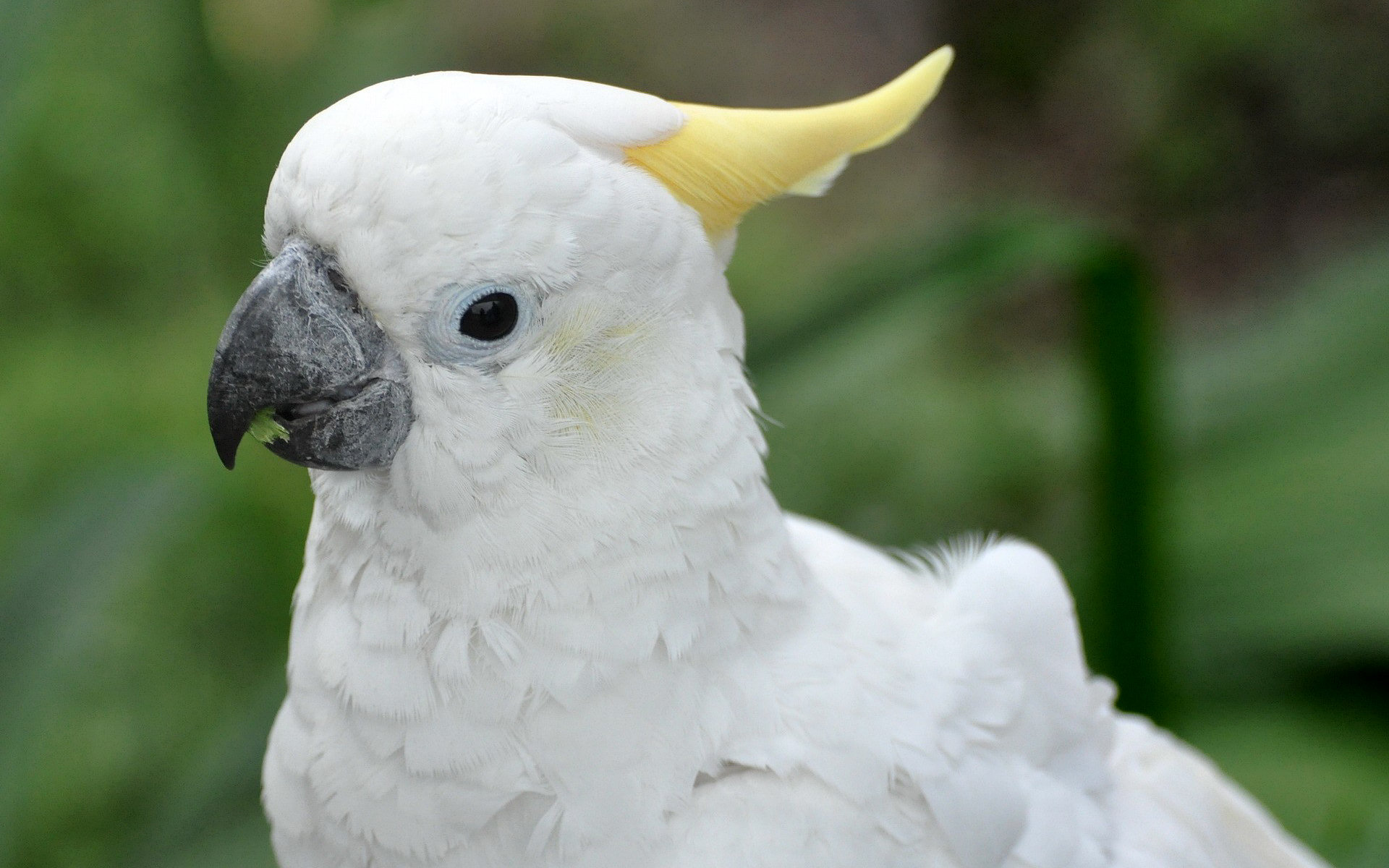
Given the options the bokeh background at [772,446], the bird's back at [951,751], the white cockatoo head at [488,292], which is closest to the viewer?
the white cockatoo head at [488,292]

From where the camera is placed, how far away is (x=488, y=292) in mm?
783

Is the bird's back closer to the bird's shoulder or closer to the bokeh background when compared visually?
the bird's shoulder

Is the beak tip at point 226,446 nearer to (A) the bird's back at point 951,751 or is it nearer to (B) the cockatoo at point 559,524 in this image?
(B) the cockatoo at point 559,524

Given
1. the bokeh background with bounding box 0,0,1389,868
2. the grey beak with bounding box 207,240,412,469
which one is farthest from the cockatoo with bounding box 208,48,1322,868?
the bokeh background with bounding box 0,0,1389,868

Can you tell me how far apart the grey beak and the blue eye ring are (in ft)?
0.13

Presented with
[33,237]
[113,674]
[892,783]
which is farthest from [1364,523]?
[33,237]

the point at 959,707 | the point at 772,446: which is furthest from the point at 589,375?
the point at 772,446

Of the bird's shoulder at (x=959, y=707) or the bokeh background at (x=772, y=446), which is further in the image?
the bokeh background at (x=772, y=446)

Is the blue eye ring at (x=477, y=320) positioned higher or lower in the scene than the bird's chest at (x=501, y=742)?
higher

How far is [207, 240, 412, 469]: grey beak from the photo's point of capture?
78 cm

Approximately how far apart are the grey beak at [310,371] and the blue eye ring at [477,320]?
4 cm

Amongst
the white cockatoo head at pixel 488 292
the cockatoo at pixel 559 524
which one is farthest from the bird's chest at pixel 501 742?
the white cockatoo head at pixel 488 292

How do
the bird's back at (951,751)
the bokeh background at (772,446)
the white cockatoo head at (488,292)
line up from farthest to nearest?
the bokeh background at (772,446)
the bird's back at (951,751)
the white cockatoo head at (488,292)

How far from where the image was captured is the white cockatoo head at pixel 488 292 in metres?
0.77
